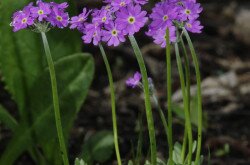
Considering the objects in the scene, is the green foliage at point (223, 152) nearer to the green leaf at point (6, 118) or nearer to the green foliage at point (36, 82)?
the green foliage at point (36, 82)

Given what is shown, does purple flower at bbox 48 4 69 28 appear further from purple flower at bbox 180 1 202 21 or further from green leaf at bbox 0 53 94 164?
green leaf at bbox 0 53 94 164

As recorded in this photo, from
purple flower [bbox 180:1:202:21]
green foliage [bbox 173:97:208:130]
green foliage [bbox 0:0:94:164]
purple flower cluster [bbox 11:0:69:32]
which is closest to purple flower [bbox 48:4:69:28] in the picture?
purple flower cluster [bbox 11:0:69:32]

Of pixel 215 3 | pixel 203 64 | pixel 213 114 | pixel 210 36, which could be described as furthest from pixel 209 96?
pixel 215 3

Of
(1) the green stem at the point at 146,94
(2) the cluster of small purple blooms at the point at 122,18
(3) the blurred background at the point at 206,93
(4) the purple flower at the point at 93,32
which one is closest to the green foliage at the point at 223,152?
(3) the blurred background at the point at 206,93

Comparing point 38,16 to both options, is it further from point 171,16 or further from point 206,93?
point 206,93

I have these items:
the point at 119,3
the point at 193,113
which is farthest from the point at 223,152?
the point at 119,3

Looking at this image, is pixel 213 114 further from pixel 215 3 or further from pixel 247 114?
pixel 215 3
